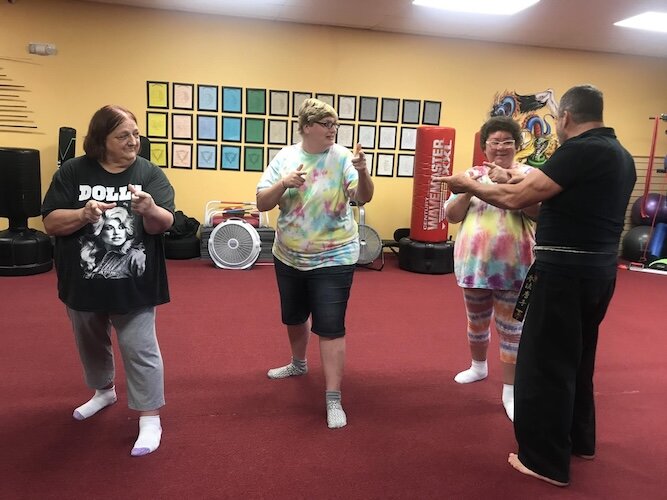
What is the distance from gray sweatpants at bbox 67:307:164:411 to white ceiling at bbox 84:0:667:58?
384 cm

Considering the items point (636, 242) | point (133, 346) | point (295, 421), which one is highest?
point (133, 346)

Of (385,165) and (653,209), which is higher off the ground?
(385,165)

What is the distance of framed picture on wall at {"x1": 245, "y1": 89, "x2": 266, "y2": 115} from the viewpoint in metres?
5.91

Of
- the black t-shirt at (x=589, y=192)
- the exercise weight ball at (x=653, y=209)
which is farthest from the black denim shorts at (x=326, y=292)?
the exercise weight ball at (x=653, y=209)

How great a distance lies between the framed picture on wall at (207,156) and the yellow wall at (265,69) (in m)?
0.09

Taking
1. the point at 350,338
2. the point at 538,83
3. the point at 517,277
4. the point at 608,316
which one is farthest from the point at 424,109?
the point at 517,277

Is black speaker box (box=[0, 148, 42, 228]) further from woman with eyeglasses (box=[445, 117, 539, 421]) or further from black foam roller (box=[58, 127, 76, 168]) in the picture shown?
woman with eyeglasses (box=[445, 117, 539, 421])

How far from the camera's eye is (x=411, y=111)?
632 centimetres

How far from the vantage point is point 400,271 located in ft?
18.6

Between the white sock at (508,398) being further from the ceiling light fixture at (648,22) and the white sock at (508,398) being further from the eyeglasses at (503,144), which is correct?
the ceiling light fixture at (648,22)

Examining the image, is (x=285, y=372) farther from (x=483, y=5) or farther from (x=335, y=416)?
(x=483, y=5)

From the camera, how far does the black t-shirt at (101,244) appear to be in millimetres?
1946

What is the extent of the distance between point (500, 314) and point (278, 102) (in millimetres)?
4191

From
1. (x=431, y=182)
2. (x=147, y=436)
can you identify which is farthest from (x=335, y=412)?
(x=431, y=182)
